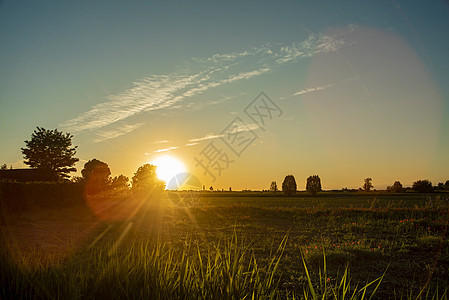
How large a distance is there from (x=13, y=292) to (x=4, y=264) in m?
0.66

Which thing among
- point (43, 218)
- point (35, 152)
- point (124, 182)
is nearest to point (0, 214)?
point (43, 218)

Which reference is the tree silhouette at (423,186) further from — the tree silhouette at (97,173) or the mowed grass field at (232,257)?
the tree silhouette at (97,173)

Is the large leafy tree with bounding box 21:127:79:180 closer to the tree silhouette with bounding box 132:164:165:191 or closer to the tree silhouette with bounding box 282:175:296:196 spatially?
the tree silhouette with bounding box 132:164:165:191

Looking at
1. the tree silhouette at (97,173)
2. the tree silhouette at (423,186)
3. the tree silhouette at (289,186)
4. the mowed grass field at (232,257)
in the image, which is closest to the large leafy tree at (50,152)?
the tree silhouette at (97,173)

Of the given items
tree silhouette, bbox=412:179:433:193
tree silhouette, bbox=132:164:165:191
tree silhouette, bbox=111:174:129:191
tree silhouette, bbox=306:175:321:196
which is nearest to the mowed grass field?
tree silhouette, bbox=111:174:129:191

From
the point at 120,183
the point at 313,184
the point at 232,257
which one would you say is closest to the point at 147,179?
the point at 120,183

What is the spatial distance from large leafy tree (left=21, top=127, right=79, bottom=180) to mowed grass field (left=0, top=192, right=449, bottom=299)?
2357cm

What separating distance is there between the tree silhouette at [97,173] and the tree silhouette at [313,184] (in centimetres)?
4132

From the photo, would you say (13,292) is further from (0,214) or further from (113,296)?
(0,214)

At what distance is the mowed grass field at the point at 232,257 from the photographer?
2803 mm

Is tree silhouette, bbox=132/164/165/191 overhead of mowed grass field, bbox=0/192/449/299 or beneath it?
overhead

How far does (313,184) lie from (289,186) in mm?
5288

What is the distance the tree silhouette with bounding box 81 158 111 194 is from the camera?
162 ft

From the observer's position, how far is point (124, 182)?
2452 inches
